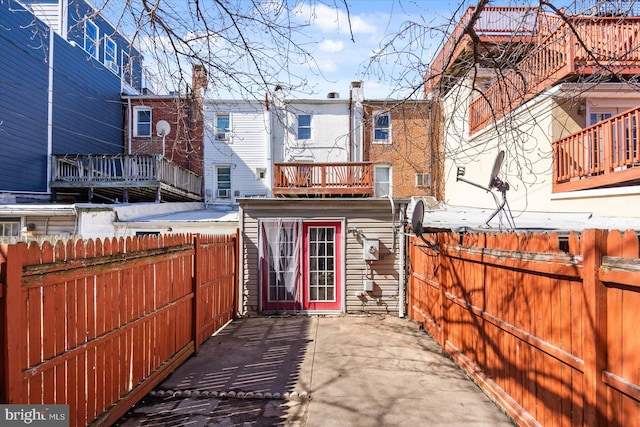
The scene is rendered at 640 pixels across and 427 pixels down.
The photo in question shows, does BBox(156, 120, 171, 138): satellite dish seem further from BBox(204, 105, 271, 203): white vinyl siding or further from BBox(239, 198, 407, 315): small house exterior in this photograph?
BBox(239, 198, 407, 315): small house exterior

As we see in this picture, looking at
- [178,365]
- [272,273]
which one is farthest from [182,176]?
[178,365]

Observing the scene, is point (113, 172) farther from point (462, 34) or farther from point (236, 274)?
point (462, 34)

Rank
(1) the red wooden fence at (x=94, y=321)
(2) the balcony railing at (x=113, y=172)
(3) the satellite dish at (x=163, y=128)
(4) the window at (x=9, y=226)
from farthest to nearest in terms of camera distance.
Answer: (2) the balcony railing at (x=113, y=172)
(4) the window at (x=9, y=226)
(3) the satellite dish at (x=163, y=128)
(1) the red wooden fence at (x=94, y=321)

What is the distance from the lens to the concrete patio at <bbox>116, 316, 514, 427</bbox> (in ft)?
11.9

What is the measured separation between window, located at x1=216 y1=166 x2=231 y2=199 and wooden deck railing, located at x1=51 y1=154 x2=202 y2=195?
3.17 m

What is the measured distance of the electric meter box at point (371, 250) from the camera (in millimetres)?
8076

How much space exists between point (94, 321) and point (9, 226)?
1054 centimetres

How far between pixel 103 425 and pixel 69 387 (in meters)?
0.63

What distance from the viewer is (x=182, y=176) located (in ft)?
51.3

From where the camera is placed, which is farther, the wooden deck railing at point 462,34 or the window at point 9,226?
the window at point 9,226

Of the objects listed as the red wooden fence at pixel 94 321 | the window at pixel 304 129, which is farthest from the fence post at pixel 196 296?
the window at pixel 304 129

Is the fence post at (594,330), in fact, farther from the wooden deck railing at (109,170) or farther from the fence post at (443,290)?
the wooden deck railing at (109,170)

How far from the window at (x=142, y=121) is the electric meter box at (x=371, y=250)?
13582 mm

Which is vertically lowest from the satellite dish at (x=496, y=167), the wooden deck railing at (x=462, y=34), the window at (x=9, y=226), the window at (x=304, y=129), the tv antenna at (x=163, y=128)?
the window at (x=9, y=226)
